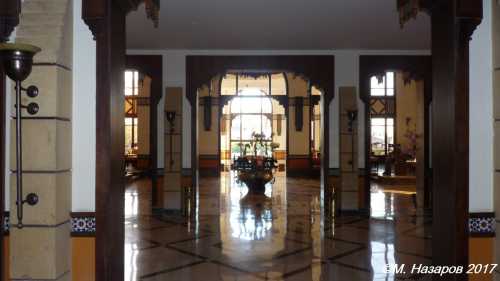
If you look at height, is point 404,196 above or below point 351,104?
below

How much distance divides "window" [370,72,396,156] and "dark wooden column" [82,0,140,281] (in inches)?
657

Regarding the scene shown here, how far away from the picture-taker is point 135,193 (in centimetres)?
1142

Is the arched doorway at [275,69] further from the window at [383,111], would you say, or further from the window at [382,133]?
the window at [382,133]

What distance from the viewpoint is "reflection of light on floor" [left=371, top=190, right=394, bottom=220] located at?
8.43 m

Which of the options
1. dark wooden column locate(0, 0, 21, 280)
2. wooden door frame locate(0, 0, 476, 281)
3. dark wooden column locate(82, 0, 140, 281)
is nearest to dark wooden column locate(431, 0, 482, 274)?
wooden door frame locate(0, 0, 476, 281)

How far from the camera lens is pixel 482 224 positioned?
10.6ft

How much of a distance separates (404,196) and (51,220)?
9.51m

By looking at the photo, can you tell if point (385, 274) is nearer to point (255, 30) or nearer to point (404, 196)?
point (255, 30)

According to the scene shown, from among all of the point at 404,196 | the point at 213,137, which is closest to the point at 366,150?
the point at 404,196

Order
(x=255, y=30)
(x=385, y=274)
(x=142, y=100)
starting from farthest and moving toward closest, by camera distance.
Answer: (x=142, y=100) < (x=255, y=30) < (x=385, y=274)

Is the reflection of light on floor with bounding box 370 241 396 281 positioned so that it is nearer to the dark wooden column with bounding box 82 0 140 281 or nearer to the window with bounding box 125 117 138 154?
the dark wooden column with bounding box 82 0 140 281

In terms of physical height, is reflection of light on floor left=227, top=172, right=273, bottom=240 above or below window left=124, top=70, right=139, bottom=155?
below

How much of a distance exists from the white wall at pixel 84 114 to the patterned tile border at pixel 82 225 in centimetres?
4

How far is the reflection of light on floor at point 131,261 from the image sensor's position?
4.57 meters
